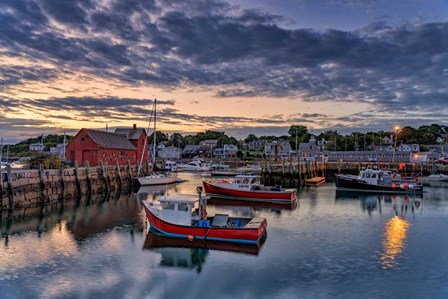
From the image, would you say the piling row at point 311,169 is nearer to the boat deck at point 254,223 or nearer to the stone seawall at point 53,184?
the stone seawall at point 53,184

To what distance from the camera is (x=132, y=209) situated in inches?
1356

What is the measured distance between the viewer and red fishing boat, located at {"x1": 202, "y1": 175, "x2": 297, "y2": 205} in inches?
1535

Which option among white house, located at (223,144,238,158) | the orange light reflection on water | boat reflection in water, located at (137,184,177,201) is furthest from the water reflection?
white house, located at (223,144,238,158)

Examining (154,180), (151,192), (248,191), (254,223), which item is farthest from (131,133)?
(254,223)

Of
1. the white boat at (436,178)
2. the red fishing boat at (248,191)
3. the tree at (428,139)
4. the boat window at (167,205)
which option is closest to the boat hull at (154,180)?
the red fishing boat at (248,191)

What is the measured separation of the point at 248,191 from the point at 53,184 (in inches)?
742

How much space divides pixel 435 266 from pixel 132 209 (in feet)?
78.0

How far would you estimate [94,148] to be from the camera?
54.5m

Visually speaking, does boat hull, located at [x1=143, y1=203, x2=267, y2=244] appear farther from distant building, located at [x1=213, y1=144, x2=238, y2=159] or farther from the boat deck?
distant building, located at [x1=213, y1=144, x2=238, y2=159]

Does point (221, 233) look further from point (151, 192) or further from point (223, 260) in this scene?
point (151, 192)

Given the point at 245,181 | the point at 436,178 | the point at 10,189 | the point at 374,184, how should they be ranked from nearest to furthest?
1. the point at 10,189
2. the point at 245,181
3. the point at 374,184
4. the point at 436,178

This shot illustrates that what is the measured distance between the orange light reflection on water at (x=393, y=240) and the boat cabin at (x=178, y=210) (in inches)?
405

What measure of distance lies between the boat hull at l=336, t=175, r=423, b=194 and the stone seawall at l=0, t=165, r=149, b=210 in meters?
28.4

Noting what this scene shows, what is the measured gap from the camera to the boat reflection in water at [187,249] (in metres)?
19.2
